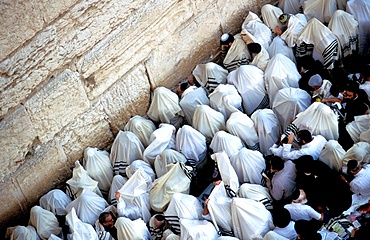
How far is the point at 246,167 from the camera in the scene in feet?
25.3

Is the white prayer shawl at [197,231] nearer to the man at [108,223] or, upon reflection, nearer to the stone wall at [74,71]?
the man at [108,223]

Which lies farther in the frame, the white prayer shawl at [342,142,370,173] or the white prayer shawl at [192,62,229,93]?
the white prayer shawl at [192,62,229,93]

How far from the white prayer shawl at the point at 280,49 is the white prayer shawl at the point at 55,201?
319 centimetres

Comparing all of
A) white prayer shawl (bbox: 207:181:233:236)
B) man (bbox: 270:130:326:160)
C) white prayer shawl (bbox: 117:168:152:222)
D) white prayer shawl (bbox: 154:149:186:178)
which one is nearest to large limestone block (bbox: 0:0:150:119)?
white prayer shawl (bbox: 154:149:186:178)

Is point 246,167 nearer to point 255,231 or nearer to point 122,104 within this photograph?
point 255,231

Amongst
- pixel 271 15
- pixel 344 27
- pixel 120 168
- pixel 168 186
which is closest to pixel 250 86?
pixel 271 15

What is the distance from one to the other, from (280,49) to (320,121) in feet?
5.10

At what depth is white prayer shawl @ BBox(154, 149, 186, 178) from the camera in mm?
8016

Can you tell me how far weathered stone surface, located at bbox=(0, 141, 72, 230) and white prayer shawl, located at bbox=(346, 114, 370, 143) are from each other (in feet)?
11.1

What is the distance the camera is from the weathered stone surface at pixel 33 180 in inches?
321

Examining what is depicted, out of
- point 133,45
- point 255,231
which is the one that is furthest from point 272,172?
point 133,45

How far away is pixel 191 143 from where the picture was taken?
8188 mm

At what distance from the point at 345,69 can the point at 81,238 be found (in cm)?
373

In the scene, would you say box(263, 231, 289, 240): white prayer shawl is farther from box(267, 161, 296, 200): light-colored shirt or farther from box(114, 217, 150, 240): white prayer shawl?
box(114, 217, 150, 240): white prayer shawl
